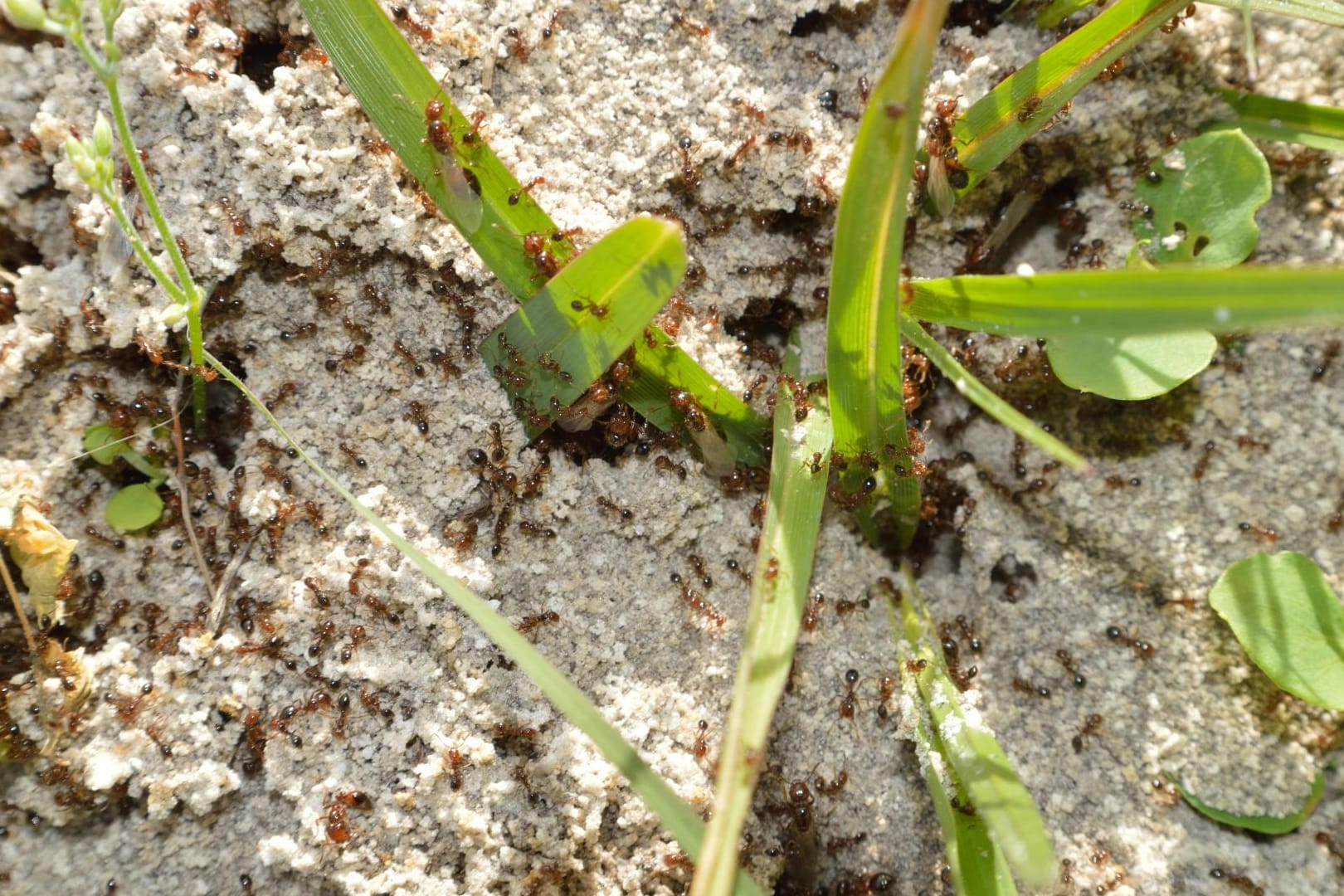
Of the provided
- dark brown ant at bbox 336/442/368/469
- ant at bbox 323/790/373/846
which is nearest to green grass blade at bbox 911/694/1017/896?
ant at bbox 323/790/373/846

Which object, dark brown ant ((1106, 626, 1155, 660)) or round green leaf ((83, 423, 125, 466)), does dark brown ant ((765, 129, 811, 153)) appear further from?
round green leaf ((83, 423, 125, 466))

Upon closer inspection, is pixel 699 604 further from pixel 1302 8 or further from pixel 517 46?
pixel 1302 8

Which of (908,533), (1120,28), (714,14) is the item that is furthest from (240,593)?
(1120,28)

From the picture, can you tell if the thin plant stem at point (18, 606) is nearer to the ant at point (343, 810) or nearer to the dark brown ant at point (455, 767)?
the ant at point (343, 810)

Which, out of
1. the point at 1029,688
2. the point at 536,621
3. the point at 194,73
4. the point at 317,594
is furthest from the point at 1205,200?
the point at 194,73

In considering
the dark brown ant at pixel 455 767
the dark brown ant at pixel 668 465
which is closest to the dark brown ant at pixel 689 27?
the dark brown ant at pixel 668 465

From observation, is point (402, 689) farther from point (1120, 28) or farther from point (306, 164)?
point (1120, 28)

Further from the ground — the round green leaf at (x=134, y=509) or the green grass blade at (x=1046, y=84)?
the round green leaf at (x=134, y=509)
